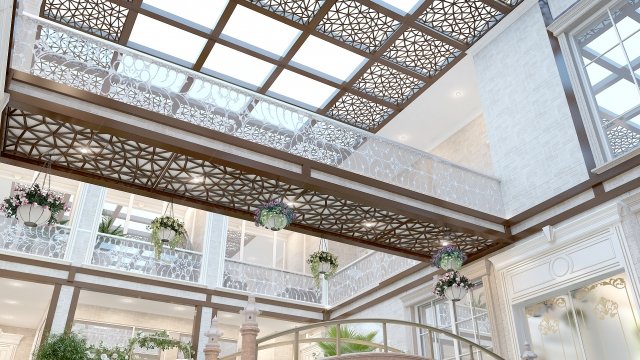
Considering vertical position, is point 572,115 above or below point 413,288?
above

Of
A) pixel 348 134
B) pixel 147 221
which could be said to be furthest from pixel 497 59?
pixel 147 221

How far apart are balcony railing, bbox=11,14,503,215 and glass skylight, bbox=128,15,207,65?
2864 mm

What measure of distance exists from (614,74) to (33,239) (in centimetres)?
1162

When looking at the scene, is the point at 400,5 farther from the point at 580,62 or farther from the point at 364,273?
the point at 364,273

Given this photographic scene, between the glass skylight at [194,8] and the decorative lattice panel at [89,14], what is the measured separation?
62 centimetres

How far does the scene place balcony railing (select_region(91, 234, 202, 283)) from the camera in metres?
12.3

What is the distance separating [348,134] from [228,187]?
2.13 meters

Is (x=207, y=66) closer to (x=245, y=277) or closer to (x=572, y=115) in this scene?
(x=245, y=277)

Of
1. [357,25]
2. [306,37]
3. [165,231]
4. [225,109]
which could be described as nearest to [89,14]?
[306,37]

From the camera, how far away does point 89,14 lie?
9531 mm

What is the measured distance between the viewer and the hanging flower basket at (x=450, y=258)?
8812 millimetres

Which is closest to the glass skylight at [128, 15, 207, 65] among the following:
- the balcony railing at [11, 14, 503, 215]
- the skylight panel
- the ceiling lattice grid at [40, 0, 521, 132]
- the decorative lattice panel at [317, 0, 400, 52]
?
the ceiling lattice grid at [40, 0, 521, 132]

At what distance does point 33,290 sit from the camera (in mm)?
12875

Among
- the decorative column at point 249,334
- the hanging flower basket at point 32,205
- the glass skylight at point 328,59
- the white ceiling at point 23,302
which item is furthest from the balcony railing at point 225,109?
the white ceiling at point 23,302
